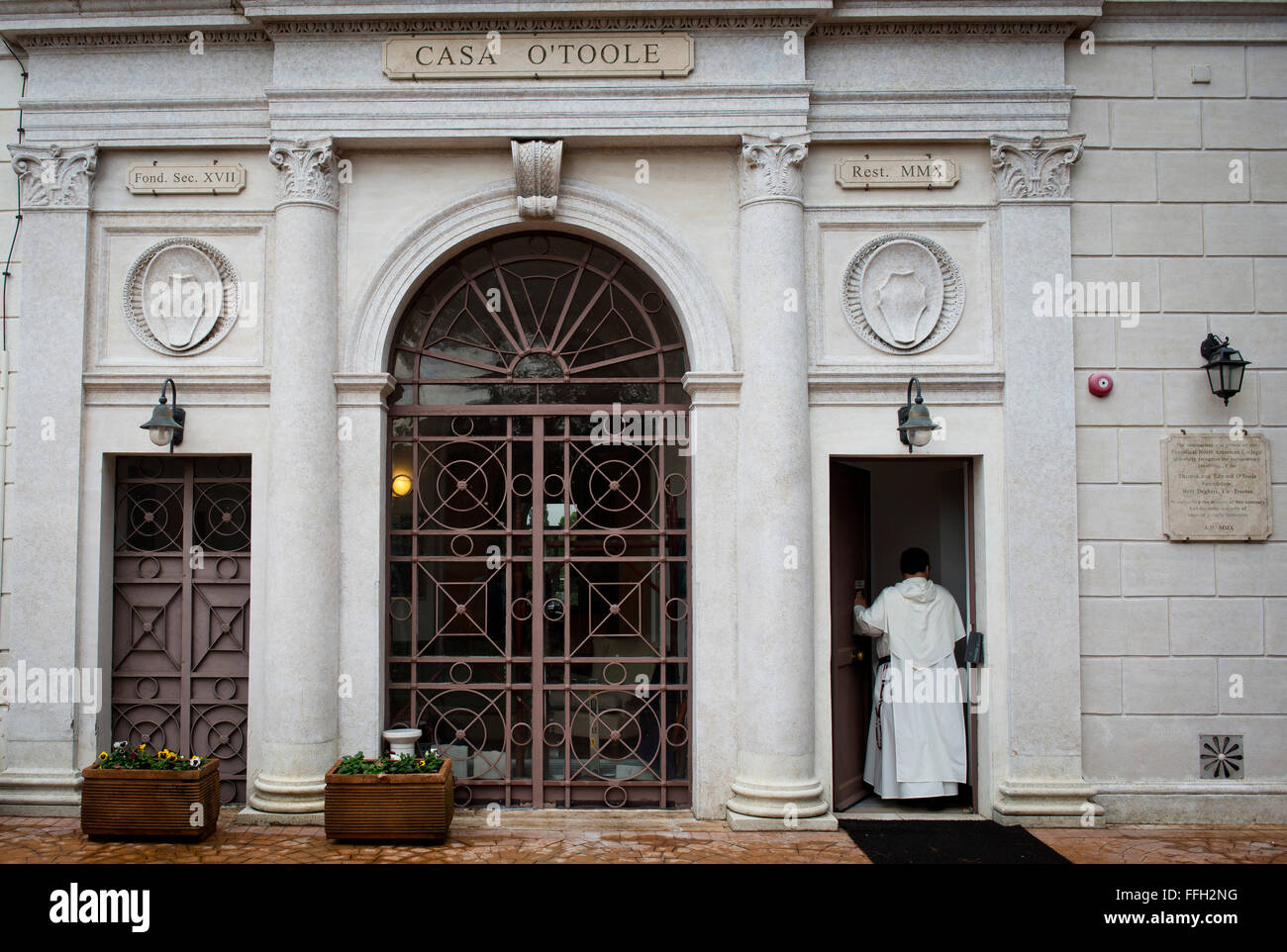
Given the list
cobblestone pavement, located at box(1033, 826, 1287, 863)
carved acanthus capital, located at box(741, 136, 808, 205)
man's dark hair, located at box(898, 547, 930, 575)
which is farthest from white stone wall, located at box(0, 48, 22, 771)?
cobblestone pavement, located at box(1033, 826, 1287, 863)

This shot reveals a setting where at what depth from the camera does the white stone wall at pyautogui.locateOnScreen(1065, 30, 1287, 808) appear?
7309 mm

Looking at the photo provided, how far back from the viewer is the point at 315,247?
7387mm

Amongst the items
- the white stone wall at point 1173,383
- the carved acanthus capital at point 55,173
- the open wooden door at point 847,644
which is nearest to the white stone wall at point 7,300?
the carved acanthus capital at point 55,173

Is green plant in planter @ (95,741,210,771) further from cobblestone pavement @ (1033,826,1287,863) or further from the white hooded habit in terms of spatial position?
cobblestone pavement @ (1033,826,1287,863)

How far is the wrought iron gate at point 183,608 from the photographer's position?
762 cm

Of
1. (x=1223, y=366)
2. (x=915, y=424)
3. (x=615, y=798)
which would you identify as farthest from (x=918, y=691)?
(x=1223, y=366)

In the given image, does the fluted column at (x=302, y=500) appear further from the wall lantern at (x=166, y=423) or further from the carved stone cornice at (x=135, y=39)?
the carved stone cornice at (x=135, y=39)

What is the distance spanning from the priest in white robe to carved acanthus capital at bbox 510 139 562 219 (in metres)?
4.04

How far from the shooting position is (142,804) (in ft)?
21.9

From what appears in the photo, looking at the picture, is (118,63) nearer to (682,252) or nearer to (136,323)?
(136,323)

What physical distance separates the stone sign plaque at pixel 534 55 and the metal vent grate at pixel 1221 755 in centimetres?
648

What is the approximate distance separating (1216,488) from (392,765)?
21.2ft

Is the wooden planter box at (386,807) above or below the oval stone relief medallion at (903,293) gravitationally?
below

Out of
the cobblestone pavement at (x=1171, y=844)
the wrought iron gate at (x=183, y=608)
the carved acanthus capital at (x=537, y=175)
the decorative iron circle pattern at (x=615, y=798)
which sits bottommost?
the cobblestone pavement at (x=1171, y=844)
